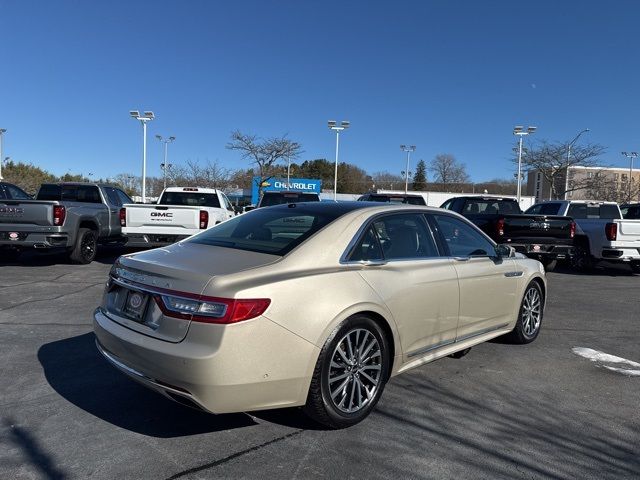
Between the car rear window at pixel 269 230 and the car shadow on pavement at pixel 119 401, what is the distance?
1.28m

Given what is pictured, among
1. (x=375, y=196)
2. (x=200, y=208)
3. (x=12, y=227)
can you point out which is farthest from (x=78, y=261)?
(x=375, y=196)

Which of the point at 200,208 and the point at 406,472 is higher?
the point at 200,208

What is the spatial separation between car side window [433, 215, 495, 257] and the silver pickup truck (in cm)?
856

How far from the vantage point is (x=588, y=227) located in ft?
40.1

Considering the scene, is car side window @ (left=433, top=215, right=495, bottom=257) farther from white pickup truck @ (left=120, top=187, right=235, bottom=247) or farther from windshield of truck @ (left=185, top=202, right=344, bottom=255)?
white pickup truck @ (left=120, top=187, right=235, bottom=247)

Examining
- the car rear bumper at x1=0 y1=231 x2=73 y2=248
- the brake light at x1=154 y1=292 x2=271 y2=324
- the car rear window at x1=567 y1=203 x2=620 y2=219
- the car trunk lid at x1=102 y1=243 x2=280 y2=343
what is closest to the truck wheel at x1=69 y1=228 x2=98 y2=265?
the car rear bumper at x1=0 y1=231 x2=73 y2=248

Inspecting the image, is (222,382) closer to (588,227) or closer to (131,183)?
(588,227)

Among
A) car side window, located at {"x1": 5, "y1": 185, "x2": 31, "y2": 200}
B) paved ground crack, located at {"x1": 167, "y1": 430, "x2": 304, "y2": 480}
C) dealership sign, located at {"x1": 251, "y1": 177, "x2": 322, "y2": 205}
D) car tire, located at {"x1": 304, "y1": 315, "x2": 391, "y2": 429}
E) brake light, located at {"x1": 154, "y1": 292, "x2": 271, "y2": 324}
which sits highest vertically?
dealership sign, located at {"x1": 251, "y1": 177, "x2": 322, "y2": 205}

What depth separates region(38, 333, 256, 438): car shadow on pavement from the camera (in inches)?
140

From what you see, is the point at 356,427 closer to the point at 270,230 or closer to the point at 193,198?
the point at 270,230

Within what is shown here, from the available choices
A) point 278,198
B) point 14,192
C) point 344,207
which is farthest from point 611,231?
point 14,192

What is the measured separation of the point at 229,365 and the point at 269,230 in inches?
59.0

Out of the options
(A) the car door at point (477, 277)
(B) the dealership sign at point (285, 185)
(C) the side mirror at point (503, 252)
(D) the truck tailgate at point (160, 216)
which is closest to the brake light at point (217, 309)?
(A) the car door at point (477, 277)

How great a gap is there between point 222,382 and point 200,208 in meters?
8.14
